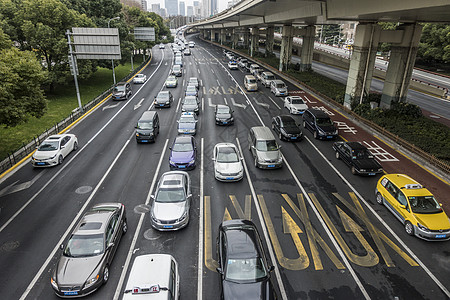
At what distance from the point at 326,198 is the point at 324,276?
6.14m

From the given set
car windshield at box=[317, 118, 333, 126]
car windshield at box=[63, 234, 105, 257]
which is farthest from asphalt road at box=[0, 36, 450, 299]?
car windshield at box=[317, 118, 333, 126]

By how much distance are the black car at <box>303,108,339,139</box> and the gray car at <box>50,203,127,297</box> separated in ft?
59.9

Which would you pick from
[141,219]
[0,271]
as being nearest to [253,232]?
[141,219]

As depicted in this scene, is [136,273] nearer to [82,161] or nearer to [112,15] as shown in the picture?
[82,161]

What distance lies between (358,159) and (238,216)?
32.4 feet

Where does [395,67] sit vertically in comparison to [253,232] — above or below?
above

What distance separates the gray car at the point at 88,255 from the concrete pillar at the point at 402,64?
2952 centimetres

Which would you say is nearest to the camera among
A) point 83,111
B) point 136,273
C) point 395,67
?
point 136,273

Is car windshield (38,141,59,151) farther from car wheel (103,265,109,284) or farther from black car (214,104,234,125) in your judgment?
black car (214,104,234,125)

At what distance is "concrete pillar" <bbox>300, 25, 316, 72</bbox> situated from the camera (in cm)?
5169

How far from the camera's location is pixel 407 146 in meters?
22.5

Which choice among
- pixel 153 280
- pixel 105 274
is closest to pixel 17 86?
pixel 105 274

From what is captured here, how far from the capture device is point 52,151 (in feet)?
67.7

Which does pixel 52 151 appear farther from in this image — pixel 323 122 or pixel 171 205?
pixel 323 122
